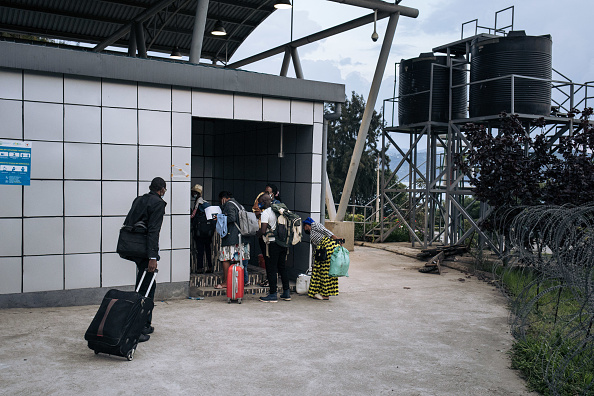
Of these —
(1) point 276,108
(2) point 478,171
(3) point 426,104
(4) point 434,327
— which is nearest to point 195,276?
(1) point 276,108

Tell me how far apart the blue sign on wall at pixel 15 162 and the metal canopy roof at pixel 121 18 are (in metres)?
10.5

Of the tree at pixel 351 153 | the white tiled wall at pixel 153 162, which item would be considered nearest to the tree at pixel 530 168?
the white tiled wall at pixel 153 162

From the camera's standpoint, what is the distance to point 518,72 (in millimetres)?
14031

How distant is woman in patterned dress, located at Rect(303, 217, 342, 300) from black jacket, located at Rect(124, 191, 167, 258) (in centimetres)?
321

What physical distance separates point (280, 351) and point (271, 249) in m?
2.61

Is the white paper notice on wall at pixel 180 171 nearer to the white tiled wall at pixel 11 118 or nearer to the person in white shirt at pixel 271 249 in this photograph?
the person in white shirt at pixel 271 249

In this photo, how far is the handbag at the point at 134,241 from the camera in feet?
21.5

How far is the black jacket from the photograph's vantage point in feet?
21.5

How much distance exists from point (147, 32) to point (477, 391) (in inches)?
752

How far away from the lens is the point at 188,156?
888cm

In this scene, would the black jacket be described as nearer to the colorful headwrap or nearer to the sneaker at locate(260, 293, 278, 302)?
the sneaker at locate(260, 293, 278, 302)

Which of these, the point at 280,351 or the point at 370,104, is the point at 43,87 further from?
the point at 370,104

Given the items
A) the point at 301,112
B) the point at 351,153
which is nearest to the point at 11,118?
the point at 301,112

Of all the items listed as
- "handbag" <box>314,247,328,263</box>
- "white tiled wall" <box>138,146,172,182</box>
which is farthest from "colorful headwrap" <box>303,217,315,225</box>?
"white tiled wall" <box>138,146,172,182</box>
